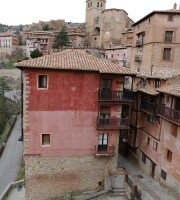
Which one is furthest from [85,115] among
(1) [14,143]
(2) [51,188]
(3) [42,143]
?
(1) [14,143]

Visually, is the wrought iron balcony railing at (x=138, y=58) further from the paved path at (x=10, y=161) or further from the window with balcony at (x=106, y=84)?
the paved path at (x=10, y=161)

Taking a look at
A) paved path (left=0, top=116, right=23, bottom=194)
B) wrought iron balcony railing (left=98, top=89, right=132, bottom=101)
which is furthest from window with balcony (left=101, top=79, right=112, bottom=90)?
paved path (left=0, top=116, right=23, bottom=194)

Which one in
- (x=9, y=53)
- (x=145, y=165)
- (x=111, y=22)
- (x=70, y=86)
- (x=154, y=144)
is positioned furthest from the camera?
(x=9, y=53)

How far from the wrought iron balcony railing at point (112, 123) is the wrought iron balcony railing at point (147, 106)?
2.59 m

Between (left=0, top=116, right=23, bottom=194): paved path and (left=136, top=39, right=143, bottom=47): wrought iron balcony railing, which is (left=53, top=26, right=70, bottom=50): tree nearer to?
(left=0, top=116, right=23, bottom=194): paved path

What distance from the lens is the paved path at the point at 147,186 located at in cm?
1933

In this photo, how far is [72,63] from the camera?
1939cm

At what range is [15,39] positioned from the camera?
359ft

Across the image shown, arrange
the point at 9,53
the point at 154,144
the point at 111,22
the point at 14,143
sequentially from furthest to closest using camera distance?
the point at 9,53
the point at 111,22
the point at 14,143
the point at 154,144

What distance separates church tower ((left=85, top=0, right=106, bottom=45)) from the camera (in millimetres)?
88188

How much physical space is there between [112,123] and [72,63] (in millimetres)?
6273

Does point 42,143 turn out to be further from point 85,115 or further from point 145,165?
point 145,165

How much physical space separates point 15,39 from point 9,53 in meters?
8.19

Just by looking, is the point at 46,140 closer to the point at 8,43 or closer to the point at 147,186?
the point at 147,186
